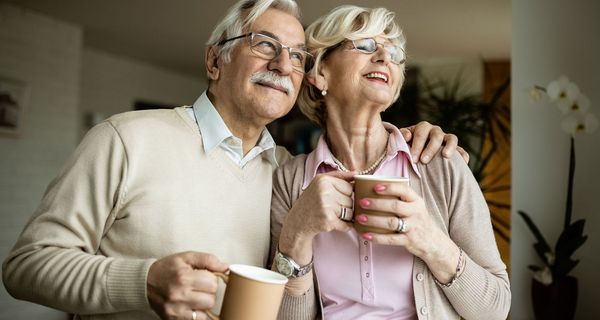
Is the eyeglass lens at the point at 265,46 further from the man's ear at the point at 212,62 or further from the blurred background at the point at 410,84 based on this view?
the blurred background at the point at 410,84

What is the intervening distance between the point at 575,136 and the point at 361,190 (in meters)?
2.39

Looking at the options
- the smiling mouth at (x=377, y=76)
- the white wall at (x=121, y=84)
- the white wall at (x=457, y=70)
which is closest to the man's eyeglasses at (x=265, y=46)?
the smiling mouth at (x=377, y=76)

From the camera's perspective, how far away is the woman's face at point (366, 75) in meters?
1.39

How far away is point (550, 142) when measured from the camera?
2951mm

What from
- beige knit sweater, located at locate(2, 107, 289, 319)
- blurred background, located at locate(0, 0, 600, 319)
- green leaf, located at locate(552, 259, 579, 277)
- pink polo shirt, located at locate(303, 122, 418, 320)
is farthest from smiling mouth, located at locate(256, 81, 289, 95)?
green leaf, located at locate(552, 259, 579, 277)

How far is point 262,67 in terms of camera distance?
143 cm

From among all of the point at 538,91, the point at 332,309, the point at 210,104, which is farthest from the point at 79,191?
the point at 538,91

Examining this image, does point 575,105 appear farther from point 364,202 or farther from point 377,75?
point 364,202

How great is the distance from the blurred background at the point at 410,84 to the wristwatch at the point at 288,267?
1.08 m

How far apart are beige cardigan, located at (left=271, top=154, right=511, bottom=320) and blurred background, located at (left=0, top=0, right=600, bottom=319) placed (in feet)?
2.59

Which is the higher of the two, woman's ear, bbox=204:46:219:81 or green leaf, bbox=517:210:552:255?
woman's ear, bbox=204:46:219:81

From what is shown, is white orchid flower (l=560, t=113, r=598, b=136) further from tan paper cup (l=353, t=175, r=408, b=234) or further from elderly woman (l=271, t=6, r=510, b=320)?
tan paper cup (l=353, t=175, r=408, b=234)

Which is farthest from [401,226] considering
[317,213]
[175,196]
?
[175,196]

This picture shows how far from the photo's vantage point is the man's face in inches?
55.4
